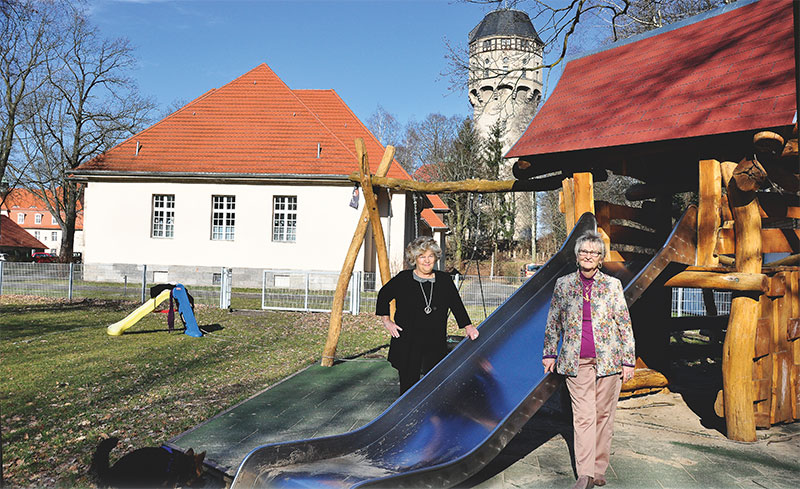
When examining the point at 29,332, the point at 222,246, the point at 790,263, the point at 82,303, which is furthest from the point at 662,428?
the point at 222,246

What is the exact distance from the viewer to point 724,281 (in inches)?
233

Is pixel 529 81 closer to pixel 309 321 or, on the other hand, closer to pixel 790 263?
pixel 309 321

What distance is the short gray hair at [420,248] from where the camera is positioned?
5121 millimetres

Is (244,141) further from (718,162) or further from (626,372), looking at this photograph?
(626,372)

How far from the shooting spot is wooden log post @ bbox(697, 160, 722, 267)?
20.0ft

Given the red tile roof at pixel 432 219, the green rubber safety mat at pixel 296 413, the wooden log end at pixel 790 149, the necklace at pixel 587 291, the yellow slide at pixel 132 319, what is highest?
the red tile roof at pixel 432 219

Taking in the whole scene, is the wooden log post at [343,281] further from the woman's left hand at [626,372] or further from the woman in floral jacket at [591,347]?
the woman's left hand at [626,372]

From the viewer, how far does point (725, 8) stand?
7.32m

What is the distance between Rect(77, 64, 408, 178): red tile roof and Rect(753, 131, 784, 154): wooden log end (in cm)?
1964

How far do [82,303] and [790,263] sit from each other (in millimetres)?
18169

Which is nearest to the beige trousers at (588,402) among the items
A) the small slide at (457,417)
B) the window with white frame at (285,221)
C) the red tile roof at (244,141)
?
the small slide at (457,417)

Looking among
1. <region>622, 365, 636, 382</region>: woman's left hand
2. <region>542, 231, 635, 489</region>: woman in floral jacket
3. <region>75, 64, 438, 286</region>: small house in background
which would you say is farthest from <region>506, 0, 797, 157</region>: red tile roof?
<region>75, 64, 438, 286</region>: small house in background

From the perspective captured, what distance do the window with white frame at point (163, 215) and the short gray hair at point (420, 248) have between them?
76.3 ft

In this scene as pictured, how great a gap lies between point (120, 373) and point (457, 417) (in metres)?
5.85
